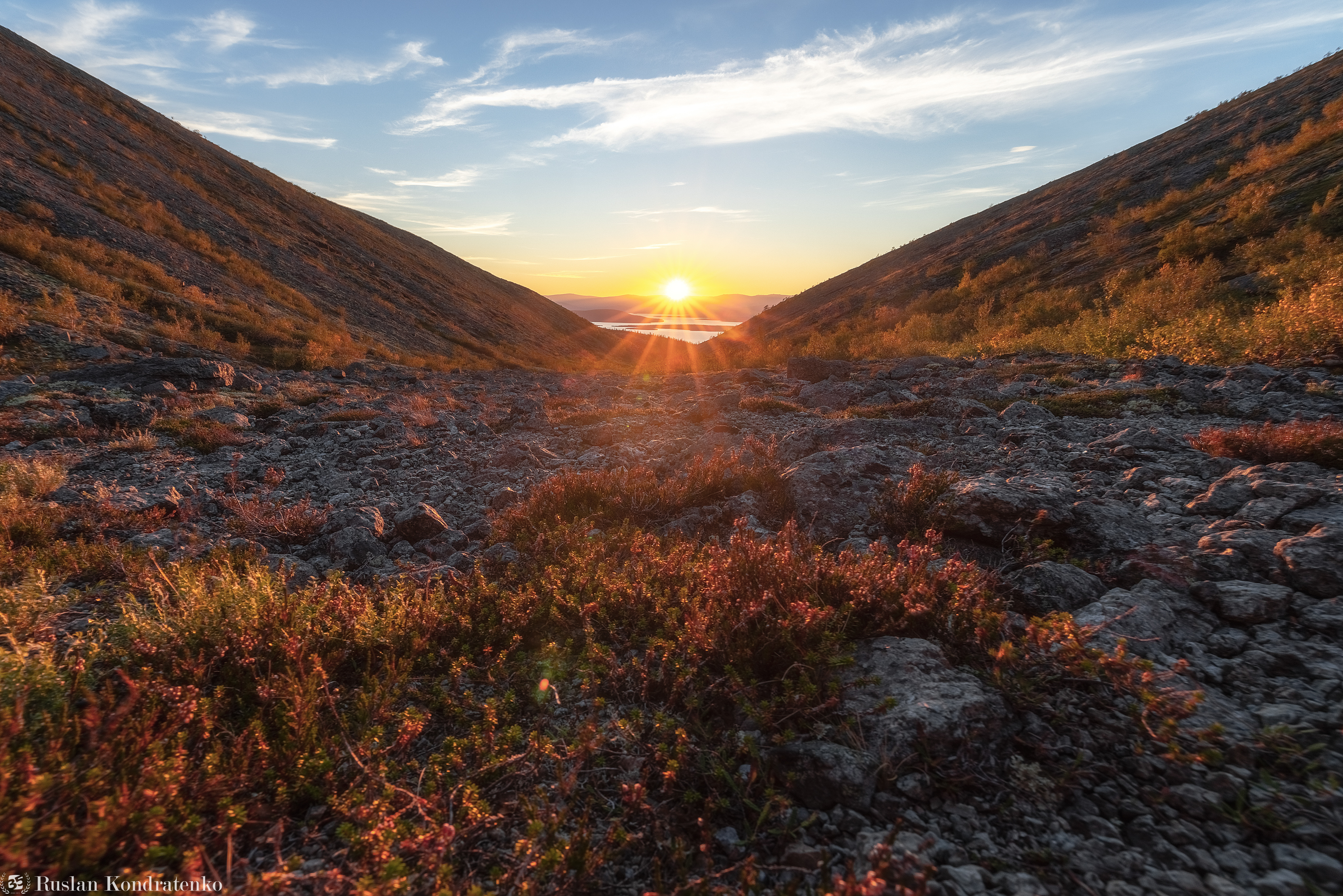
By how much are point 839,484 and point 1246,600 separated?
3387mm

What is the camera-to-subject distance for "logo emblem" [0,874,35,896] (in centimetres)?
172

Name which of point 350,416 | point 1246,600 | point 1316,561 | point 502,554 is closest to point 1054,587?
point 1246,600

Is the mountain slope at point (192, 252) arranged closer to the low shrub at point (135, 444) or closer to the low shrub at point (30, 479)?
the low shrub at point (135, 444)

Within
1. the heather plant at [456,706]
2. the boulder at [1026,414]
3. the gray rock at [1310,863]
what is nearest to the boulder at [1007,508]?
the heather plant at [456,706]

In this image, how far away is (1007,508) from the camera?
181 inches

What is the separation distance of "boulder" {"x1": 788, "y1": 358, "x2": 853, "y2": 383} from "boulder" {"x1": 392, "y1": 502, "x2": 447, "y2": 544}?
12660 millimetres

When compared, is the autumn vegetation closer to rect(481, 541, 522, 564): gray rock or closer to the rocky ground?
the rocky ground

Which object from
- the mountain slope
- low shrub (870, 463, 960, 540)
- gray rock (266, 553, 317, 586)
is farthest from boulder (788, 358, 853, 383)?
the mountain slope

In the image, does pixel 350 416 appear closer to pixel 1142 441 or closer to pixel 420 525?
pixel 420 525

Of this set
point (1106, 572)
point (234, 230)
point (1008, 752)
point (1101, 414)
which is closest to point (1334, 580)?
point (1106, 572)

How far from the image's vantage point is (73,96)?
109 feet

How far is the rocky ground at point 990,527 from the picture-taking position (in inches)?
82.5

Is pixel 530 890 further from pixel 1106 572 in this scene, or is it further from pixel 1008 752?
pixel 1106 572

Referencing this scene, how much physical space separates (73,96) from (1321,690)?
5714 cm
